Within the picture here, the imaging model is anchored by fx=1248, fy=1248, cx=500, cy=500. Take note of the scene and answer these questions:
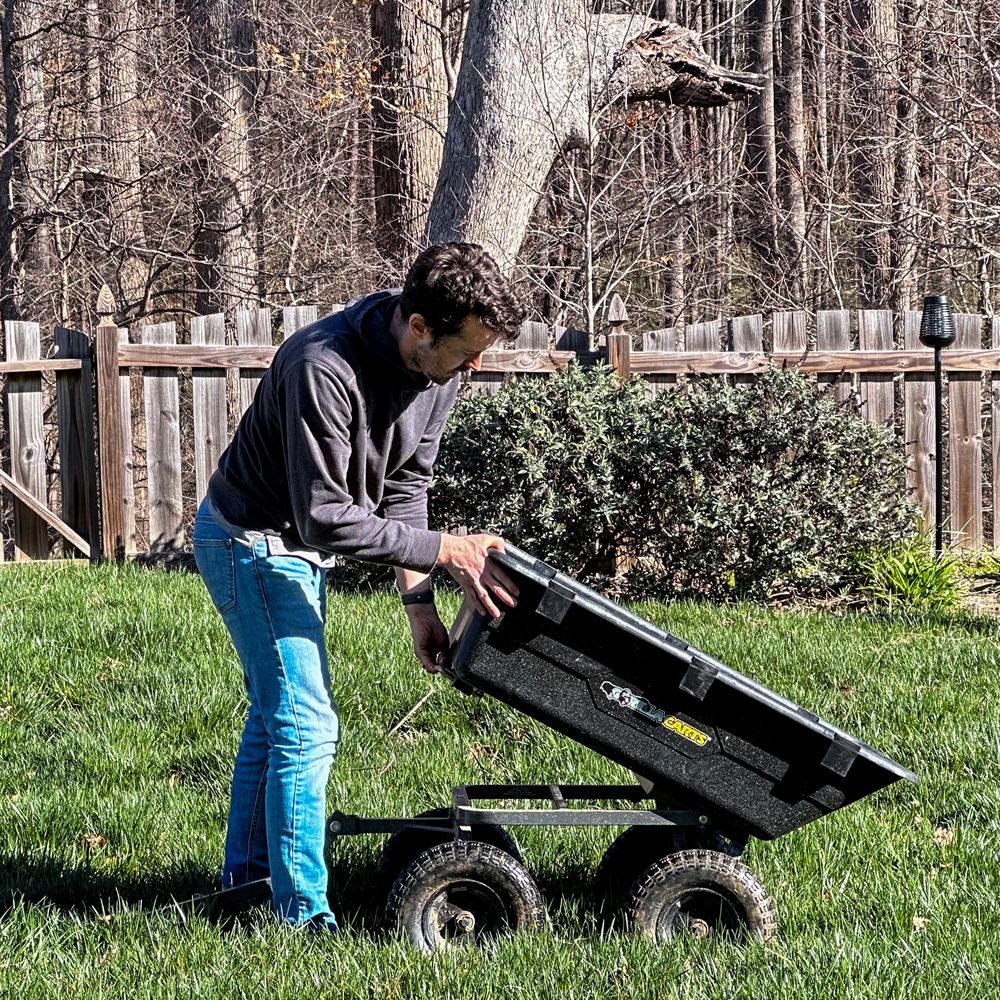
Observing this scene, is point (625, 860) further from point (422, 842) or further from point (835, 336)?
point (835, 336)

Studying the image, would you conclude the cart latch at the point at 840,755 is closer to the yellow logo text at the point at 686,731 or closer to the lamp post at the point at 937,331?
the yellow logo text at the point at 686,731

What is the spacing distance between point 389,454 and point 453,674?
63cm

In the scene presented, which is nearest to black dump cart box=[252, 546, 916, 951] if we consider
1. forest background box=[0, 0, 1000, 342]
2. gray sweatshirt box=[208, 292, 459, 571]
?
gray sweatshirt box=[208, 292, 459, 571]

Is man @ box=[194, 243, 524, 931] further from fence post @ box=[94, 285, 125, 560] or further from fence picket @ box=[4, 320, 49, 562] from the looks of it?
fence picket @ box=[4, 320, 49, 562]

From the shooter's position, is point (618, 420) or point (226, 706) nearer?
point (226, 706)

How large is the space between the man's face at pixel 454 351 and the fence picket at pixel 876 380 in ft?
21.6

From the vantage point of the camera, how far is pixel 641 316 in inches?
655

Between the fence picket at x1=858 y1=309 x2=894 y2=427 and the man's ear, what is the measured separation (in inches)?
263

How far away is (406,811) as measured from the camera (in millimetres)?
4320

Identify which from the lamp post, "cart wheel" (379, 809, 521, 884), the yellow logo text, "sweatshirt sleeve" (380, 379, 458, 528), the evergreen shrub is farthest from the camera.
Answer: the lamp post

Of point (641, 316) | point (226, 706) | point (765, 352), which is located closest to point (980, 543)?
point (765, 352)

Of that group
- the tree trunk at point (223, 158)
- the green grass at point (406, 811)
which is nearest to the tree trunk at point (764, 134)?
the tree trunk at point (223, 158)

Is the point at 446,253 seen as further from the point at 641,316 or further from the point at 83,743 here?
the point at 641,316

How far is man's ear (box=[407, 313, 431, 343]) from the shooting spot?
3090 millimetres
